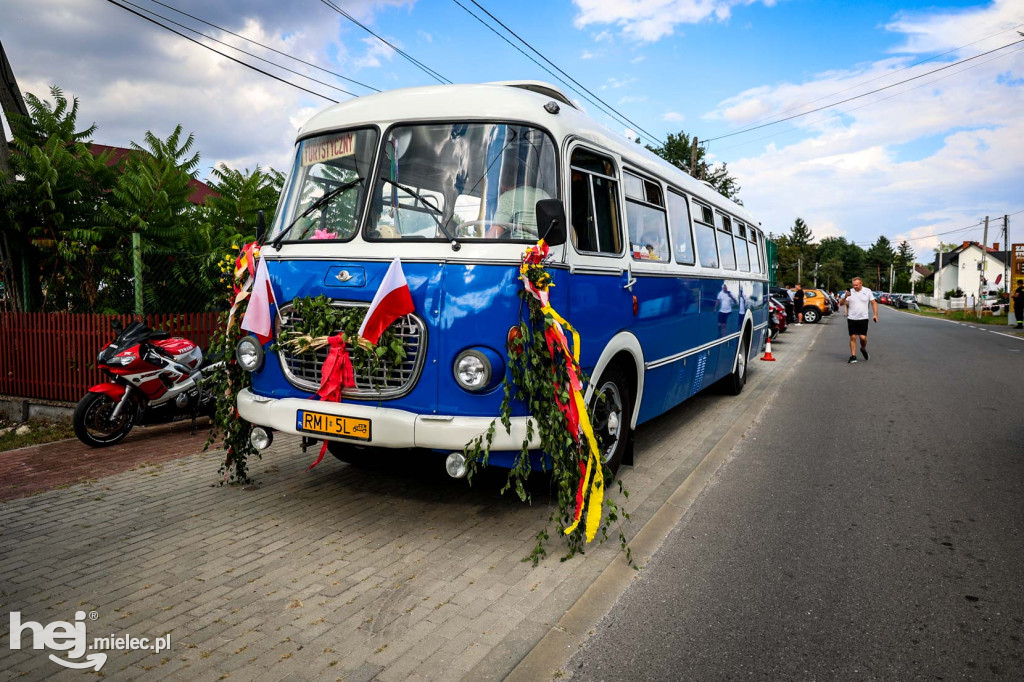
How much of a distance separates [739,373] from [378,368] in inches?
303

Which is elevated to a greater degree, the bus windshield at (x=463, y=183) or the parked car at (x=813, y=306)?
the bus windshield at (x=463, y=183)

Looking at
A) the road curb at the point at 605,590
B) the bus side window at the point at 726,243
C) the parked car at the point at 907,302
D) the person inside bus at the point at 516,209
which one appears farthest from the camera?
the parked car at the point at 907,302

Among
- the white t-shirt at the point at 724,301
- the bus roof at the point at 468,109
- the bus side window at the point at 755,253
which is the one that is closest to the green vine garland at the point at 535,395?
the bus roof at the point at 468,109

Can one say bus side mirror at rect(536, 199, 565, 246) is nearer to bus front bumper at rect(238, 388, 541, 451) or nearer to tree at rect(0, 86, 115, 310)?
bus front bumper at rect(238, 388, 541, 451)

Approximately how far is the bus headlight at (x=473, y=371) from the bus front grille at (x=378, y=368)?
0.88 ft

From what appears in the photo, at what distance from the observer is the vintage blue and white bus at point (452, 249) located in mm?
4215

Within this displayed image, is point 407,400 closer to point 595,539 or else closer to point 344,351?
point 344,351

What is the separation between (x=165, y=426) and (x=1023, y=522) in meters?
Answer: 8.25

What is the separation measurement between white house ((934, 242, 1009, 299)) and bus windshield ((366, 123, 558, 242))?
10278 centimetres

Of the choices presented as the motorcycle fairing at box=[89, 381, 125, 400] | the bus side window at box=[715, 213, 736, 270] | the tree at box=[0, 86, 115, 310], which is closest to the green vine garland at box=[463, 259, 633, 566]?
the motorcycle fairing at box=[89, 381, 125, 400]

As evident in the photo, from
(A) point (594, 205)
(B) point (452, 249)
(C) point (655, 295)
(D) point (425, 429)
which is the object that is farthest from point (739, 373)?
(D) point (425, 429)

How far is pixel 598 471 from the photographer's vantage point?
14.3ft

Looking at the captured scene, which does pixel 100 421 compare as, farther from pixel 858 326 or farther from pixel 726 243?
pixel 858 326

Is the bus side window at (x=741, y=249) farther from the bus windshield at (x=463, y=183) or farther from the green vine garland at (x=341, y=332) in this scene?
the green vine garland at (x=341, y=332)
